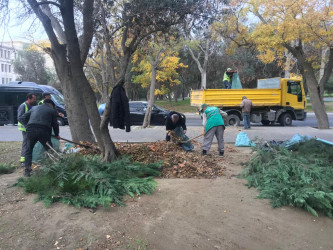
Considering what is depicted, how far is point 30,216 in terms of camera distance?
13.6 ft

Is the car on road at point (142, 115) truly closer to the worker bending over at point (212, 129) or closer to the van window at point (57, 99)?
the van window at point (57, 99)

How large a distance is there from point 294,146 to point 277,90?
970cm

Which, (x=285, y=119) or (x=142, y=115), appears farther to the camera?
(x=142, y=115)

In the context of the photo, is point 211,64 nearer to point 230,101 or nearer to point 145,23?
point 230,101

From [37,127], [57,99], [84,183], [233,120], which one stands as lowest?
[84,183]

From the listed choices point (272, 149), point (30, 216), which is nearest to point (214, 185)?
point (272, 149)

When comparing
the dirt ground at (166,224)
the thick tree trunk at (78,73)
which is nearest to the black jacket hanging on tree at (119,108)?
the thick tree trunk at (78,73)

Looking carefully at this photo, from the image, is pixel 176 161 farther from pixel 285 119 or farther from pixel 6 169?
pixel 285 119

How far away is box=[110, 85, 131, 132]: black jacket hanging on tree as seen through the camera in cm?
557

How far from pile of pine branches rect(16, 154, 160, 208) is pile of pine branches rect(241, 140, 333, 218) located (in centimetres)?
192

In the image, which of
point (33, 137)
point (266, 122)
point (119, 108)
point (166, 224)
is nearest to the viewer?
point (166, 224)

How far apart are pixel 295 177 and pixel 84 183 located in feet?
11.2

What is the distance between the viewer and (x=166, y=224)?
404cm

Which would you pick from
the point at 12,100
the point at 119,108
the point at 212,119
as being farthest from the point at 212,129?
the point at 12,100
